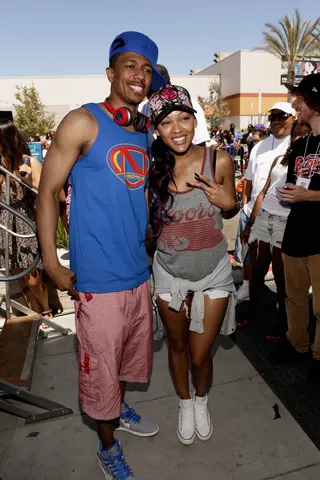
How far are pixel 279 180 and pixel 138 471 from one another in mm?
2537

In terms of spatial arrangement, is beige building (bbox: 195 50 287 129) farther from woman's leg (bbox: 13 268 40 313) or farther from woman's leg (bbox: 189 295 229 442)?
woman's leg (bbox: 189 295 229 442)

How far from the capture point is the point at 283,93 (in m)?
43.4

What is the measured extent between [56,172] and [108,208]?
0.29 meters

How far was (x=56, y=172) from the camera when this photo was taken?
1757 mm

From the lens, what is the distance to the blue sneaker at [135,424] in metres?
2.51

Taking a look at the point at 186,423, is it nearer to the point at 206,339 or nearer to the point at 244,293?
the point at 206,339

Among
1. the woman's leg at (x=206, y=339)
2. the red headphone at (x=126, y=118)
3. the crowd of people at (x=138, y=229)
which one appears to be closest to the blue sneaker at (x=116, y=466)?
the crowd of people at (x=138, y=229)

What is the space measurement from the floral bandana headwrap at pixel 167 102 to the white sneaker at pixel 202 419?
5.83 ft

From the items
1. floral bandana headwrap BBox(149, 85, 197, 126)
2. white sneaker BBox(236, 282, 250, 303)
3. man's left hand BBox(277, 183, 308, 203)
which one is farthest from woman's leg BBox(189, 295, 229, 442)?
white sneaker BBox(236, 282, 250, 303)

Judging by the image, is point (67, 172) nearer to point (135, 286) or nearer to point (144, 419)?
point (135, 286)

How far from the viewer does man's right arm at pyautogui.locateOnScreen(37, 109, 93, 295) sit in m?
1.74

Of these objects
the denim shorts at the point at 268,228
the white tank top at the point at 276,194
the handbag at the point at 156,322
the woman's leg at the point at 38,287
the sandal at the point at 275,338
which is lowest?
the sandal at the point at 275,338

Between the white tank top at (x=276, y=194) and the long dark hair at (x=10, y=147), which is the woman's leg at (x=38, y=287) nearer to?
the long dark hair at (x=10, y=147)

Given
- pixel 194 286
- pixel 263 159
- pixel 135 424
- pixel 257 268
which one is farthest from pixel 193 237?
pixel 263 159
